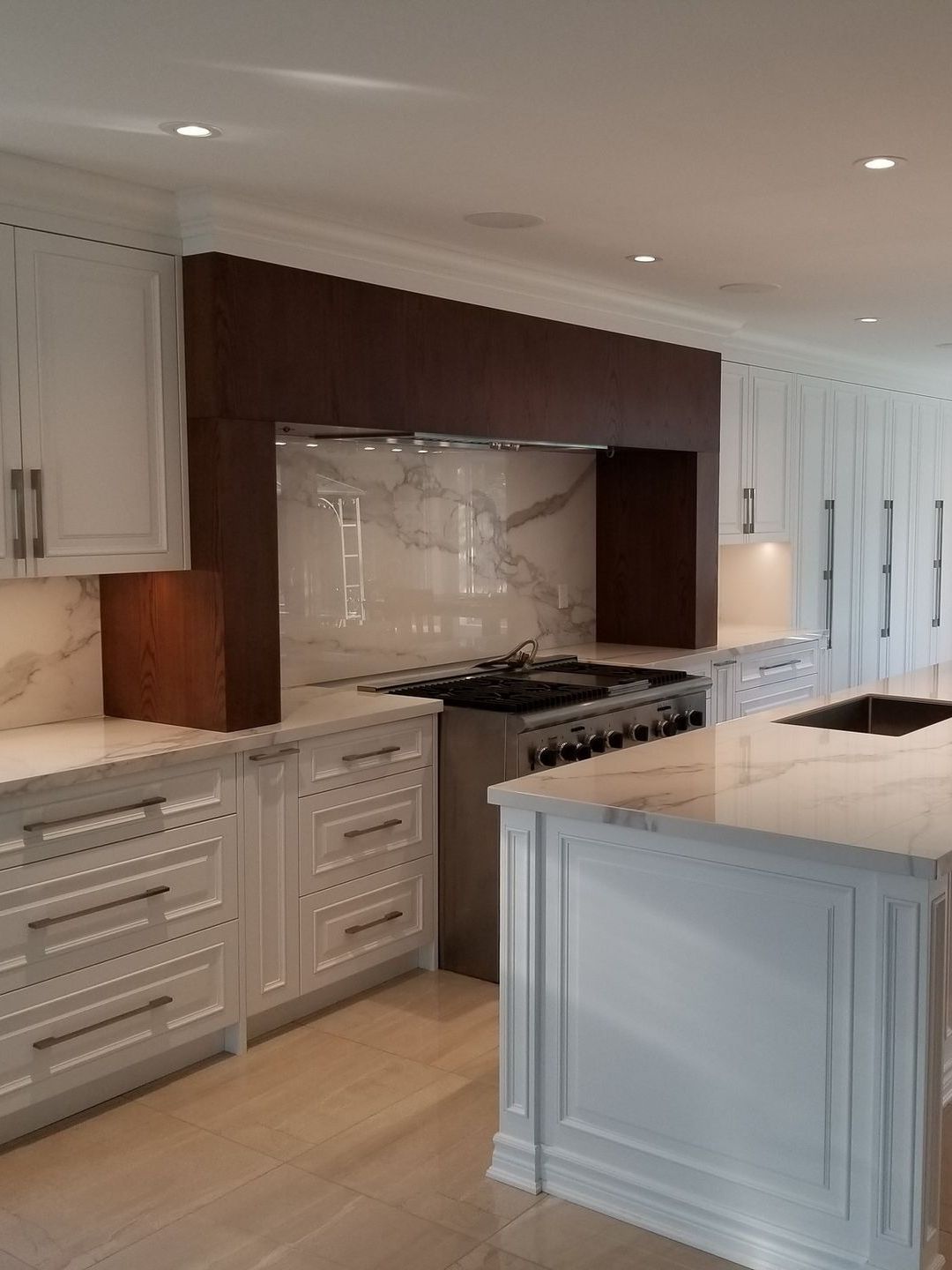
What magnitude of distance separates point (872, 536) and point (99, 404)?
16.7ft

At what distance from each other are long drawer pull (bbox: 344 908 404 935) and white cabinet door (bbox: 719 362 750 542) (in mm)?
2714

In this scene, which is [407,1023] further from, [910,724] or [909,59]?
[909,59]

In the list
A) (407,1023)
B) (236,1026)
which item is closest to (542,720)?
(407,1023)

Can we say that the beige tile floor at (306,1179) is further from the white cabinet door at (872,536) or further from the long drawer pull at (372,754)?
the white cabinet door at (872,536)

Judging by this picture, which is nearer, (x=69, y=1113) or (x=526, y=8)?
(x=526, y=8)

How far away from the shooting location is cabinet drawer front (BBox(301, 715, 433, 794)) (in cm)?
364

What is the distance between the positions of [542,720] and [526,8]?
2266 millimetres

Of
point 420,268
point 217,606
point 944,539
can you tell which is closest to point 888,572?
point 944,539

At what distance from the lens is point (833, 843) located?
2.27m

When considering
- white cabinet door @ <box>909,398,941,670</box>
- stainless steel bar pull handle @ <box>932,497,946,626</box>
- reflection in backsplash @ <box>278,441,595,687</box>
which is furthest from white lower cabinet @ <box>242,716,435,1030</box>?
stainless steel bar pull handle @ <box>932,497,946,626</box>

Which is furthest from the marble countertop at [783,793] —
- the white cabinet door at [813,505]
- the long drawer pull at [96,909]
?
the white cabinet door at [813,505]

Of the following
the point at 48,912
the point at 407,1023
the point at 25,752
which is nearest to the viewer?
the point at 48,912

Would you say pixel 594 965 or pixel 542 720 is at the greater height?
pixel 542 720

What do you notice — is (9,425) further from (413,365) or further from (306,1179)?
(306,1179)
